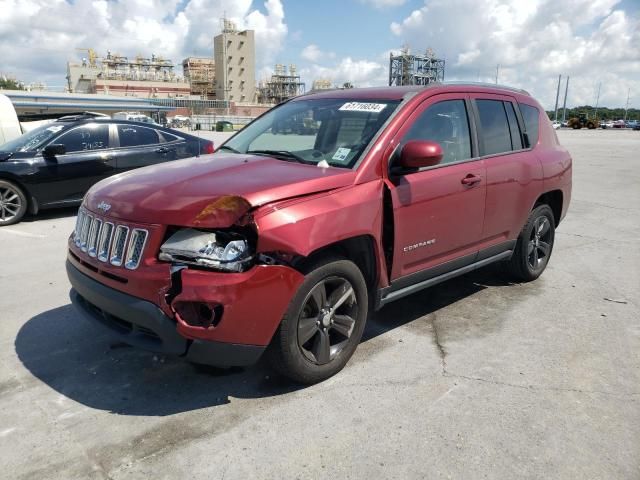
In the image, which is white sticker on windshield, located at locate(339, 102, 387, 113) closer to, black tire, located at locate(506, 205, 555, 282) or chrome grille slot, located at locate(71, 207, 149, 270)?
chrome grille slot, located at locate(71, 207, 149, 270)

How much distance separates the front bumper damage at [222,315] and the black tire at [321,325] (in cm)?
11

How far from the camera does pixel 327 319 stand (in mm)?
3264

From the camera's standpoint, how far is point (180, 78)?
110688mm

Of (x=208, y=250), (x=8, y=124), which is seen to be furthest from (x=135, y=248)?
(x=8, y=124)

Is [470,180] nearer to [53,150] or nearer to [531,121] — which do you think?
[531,121]

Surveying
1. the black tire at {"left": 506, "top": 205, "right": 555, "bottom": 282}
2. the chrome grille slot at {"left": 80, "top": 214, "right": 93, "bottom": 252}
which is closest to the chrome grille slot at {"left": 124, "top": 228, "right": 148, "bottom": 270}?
the chrome grille slot at {"left": 80, "top": 214, "right": 93, "bottom": 252}

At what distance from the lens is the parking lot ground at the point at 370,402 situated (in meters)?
2.56

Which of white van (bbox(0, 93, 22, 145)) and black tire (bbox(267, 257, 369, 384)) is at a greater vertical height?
white van (bbox(0, 93, 22, 145))

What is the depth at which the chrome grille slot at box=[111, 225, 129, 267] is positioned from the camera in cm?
297

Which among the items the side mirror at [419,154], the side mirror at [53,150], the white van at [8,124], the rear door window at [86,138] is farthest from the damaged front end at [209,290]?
the white van at [8,124]

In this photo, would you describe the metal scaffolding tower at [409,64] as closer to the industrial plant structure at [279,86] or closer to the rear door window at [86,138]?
the industrial plant structure at [279,86]

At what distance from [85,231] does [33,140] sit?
19.7ft

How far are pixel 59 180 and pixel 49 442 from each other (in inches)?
253

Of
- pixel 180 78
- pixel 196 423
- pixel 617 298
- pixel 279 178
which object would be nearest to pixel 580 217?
pixel 617 298
